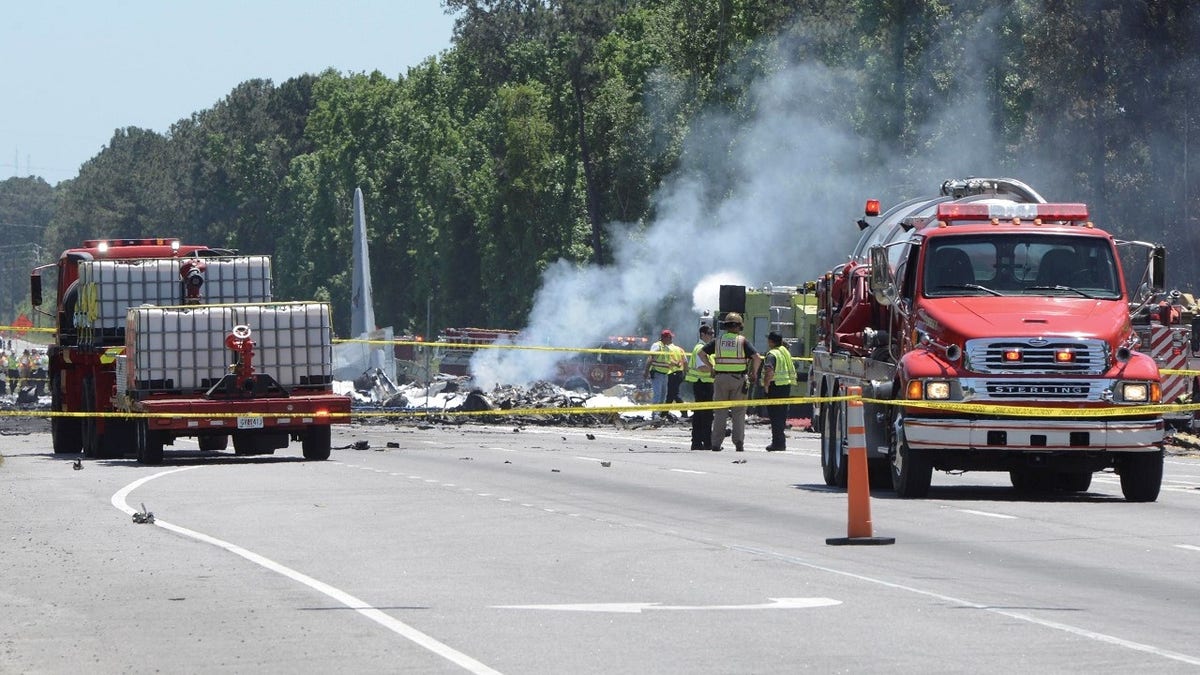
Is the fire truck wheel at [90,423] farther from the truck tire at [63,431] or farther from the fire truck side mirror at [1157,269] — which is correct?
the fire truck side mirror at [1157,269]

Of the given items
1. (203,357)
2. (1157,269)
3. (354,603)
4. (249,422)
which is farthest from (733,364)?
(354,603)

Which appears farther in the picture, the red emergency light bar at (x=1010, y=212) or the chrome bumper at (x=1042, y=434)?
the red emergency light bar at (x=1010, y=212)

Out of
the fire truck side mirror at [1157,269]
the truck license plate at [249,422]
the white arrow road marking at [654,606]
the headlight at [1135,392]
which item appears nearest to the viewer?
the white arrow road marking at [654,606]

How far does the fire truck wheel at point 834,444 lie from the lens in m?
21.2

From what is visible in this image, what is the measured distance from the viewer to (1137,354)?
1858cm

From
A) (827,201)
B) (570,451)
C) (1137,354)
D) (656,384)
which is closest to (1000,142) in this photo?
(827,201)

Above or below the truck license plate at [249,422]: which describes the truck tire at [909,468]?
below

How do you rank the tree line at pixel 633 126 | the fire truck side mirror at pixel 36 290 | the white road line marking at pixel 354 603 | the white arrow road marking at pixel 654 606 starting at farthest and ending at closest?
the tree line at pixel 633 126, the fire truck side mirror at pixel 36 290, the white arrow road marking at pixel 654 606, the white road line marking at pixel 354 603

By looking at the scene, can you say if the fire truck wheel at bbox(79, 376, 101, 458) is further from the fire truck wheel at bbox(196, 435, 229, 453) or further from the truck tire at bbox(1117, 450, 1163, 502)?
the truck tire at bbox(1117, 450, 1163, 502)

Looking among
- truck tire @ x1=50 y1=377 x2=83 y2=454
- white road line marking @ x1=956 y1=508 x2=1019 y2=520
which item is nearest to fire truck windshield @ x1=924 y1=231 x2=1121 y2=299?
white road line marking @ x1=956 y1=508 x2=1019 y2=520

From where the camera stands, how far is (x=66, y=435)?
1273 inches

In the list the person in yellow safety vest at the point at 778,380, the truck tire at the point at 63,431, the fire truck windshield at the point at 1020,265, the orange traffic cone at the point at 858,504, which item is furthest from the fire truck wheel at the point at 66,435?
the orange traffic cone at the point at 858,504

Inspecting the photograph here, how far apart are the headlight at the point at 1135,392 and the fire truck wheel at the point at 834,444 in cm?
351

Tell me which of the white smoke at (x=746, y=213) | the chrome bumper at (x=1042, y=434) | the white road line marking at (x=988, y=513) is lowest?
the white road line marking at (x=988, y=513)
